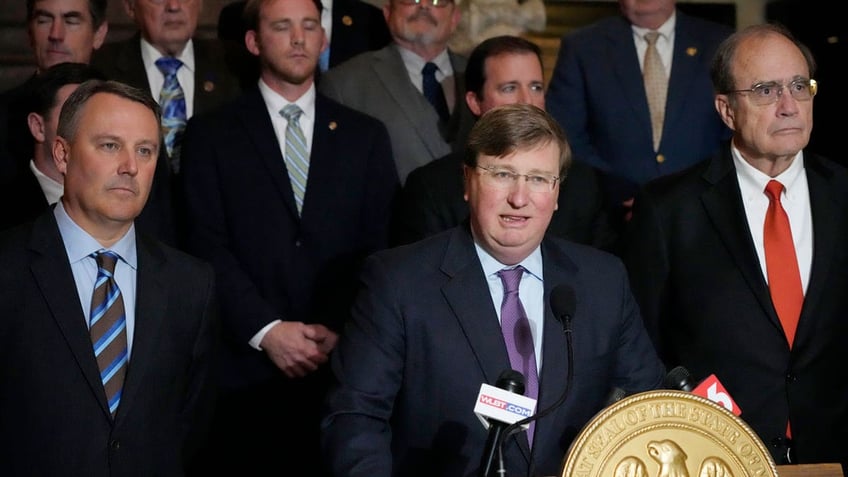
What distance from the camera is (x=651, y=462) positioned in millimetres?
2348

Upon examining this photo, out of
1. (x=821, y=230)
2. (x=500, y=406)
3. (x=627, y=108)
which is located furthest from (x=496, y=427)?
(x=627, y=108)

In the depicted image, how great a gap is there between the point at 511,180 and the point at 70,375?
116 centimetres

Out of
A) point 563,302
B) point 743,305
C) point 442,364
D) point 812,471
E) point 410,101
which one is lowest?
point 812,471

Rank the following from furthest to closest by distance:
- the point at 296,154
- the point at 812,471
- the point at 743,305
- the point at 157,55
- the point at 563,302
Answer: the point at 157,55 → the point at 296,154 → the point at 743,305 → the point at 563,302 → the point at 812,471

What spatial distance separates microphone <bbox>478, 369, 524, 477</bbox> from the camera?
2301 millimetres

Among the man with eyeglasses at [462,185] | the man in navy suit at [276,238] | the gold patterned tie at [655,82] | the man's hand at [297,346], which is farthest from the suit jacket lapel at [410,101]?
the man's hand at [297,346]

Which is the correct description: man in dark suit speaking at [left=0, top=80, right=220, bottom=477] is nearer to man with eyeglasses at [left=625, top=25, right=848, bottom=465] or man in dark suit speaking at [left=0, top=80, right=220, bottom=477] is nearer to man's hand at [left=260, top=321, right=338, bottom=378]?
man's hand at [left=260, top=321, right=338, bottom=378]

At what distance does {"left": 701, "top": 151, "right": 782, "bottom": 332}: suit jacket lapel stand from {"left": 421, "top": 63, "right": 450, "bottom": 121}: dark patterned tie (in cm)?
132

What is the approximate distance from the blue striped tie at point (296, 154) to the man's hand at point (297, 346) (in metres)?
0.44

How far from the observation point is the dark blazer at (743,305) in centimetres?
357

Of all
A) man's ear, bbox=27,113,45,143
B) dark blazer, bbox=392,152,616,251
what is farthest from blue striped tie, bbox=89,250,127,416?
dark blazer, bbox=392,152,616,251

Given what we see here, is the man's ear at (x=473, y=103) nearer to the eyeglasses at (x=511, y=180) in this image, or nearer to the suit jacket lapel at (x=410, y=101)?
the suit jacket lapel at (x=410, y=101)

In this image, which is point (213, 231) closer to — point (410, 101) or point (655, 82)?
point (410, 101)

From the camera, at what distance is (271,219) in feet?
13.9
